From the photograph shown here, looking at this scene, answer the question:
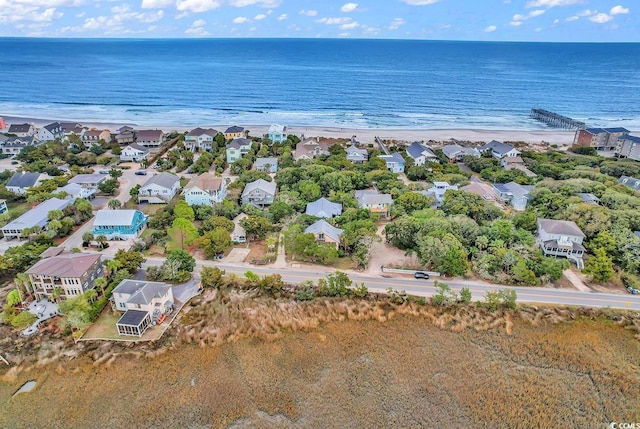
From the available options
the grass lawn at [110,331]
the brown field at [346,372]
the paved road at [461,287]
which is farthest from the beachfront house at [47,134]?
the brown field at [346,372]

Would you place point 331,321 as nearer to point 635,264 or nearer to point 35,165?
point 635,264

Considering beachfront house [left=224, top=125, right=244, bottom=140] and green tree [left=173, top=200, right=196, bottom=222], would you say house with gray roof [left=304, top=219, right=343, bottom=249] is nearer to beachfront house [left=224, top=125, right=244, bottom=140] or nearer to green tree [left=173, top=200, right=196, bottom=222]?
green tree [left=173, top=200, right=196, bottom=222]

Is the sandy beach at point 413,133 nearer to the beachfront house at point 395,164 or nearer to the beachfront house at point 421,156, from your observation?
the beachfront house at point 421,156

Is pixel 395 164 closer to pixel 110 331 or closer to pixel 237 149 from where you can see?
pixel 237 149

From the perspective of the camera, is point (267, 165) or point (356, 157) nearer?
point (267, 165)

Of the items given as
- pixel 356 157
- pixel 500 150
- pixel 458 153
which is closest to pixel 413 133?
pixel 458 153

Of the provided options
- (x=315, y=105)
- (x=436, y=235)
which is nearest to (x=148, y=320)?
(x=436, y=235)
